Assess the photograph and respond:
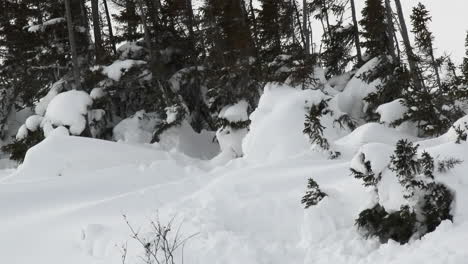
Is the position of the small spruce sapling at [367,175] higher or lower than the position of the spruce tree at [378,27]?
lower

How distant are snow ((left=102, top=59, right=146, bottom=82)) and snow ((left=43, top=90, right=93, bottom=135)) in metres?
1.62

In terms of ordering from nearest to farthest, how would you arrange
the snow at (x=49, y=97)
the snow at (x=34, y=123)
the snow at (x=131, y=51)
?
1. the snow at (x=34, y=123)
2. the snow at (x=49, y=97)
3. the snow at (x=131, y=51)

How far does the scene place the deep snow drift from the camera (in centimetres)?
490

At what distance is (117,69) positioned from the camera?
49.9 ft

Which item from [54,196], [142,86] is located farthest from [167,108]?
[54,196]

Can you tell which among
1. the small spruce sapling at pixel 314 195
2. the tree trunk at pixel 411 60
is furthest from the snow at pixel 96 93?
the small spruce sapling at pixel 314 195

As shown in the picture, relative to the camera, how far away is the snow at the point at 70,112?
1381 cm

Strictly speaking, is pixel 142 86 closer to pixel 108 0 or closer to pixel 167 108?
pixel 167 108

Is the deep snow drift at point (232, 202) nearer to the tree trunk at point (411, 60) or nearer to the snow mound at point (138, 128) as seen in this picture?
the tree trunk at point (411, 60)

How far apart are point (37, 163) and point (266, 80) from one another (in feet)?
25.0

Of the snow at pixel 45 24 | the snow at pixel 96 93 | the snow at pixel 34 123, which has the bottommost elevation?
the snow at pixel 34 123

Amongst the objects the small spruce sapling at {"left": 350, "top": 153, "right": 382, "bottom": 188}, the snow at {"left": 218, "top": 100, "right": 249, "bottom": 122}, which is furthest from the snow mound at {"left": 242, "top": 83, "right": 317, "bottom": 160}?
the small spruce sapling at {"left": 350, "top": 153, "right": 382, "bottom": 188}

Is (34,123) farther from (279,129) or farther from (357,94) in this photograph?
(357,94)

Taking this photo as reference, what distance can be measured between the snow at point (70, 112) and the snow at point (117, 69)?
1624mm
